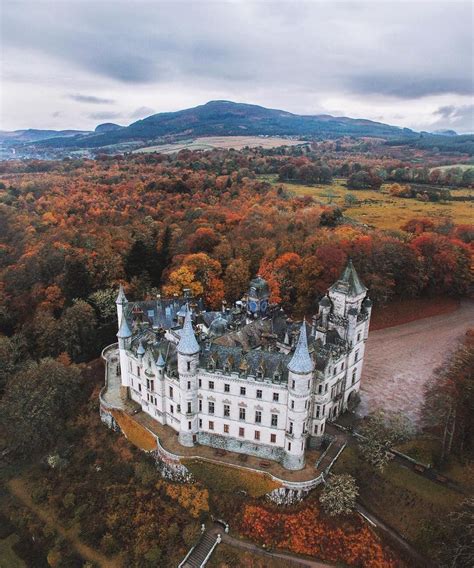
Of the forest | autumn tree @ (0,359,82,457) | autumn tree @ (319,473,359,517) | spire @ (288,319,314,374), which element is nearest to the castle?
spire @ (288,319,314,374)

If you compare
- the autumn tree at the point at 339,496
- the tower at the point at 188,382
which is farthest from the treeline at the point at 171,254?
the autumn tree at the point at 339,496

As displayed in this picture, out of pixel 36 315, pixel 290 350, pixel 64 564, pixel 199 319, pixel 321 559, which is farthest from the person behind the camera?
pixel 36 315

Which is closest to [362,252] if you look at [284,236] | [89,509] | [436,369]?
[284,236]

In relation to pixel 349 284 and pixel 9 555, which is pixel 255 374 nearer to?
pixel 349 284

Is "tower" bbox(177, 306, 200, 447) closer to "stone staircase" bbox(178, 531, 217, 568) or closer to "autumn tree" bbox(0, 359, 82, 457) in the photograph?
"stone staircase" bbox(178, 531, 217, 568)

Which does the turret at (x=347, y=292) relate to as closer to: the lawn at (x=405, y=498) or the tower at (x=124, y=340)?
the lawn at (x=405, y=498)

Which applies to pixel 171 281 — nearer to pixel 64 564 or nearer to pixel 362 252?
pixel 362 252
